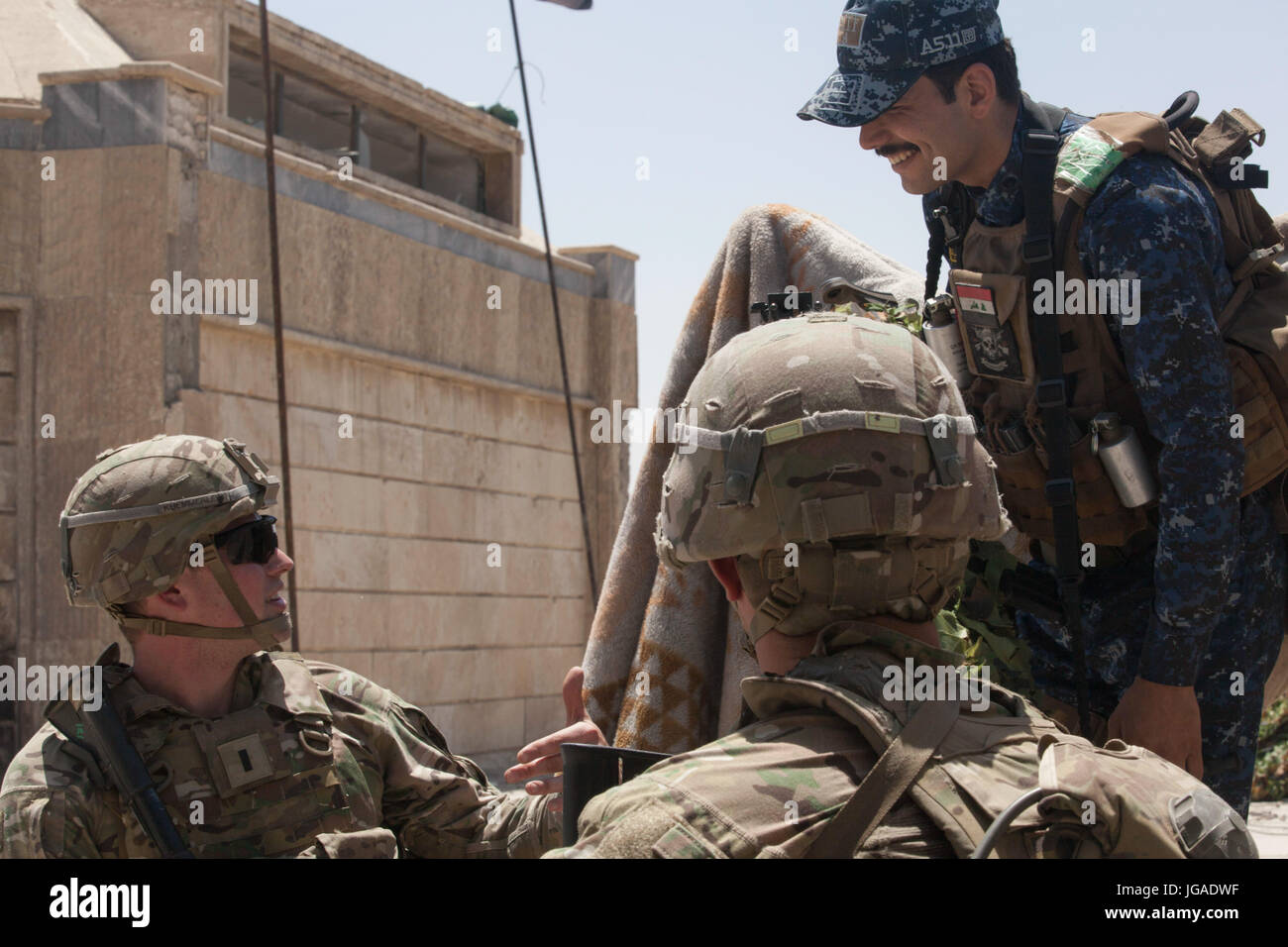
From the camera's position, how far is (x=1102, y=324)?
2893 mm

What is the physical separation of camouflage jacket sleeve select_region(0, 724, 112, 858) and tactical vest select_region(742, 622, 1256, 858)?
142cm

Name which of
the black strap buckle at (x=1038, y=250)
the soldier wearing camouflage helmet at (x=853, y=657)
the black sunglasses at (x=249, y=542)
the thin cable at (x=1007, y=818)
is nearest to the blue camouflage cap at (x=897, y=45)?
the black strap buckle at (x=1038, y=250)

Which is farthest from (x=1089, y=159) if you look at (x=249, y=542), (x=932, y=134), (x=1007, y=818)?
(x=249, y=542)

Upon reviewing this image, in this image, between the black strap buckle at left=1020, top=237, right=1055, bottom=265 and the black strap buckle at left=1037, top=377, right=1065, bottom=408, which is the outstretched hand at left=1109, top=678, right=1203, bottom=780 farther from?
the black strap buckle at left=1020, top=237, right=1055, bottom=265

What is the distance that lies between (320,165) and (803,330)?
948cm

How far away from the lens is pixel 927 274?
3.33 m

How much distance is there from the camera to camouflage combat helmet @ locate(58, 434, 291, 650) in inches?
112

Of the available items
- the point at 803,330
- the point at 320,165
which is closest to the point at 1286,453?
the point at 803,330

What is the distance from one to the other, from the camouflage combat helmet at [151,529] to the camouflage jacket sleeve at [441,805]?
34cm

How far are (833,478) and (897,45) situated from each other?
4.71ft

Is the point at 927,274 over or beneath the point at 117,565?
over

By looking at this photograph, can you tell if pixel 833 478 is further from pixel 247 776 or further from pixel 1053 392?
pixel 247 776

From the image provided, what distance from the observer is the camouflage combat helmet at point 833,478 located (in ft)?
5.97
